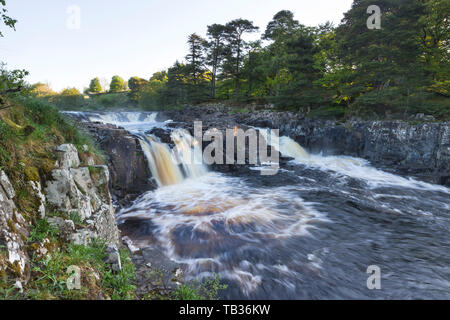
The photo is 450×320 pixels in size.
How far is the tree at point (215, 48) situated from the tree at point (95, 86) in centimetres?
3678

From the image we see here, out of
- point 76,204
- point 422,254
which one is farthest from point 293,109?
point 76,204

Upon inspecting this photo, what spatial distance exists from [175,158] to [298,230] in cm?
718

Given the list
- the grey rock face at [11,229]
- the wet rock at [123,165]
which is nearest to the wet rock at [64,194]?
the grey rock face at [11,229]

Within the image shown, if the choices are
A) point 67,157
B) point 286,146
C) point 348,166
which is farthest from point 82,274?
point 286,146

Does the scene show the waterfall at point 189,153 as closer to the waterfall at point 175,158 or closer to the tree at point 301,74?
the waterfall at point 175,158

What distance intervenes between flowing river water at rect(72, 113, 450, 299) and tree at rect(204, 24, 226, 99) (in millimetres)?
22677

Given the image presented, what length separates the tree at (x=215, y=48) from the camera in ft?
90.7

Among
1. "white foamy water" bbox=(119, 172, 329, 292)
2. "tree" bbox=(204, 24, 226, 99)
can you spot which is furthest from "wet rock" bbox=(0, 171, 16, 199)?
"tree" bbox=(204, 24, 226, 99)

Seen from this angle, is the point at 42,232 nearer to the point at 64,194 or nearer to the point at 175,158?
the point at 64,194

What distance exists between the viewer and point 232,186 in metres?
9.45

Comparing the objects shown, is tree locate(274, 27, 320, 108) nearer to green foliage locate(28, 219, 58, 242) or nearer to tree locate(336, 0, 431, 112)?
tree locate(336, 0, 431, 112)

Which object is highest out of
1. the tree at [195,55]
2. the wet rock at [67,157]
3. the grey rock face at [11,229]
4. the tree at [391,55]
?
the tree at [195,55]

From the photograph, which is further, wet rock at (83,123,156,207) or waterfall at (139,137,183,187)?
waterfall at (139,137,183,187)

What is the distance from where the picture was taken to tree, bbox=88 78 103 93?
→ 50281 mm
